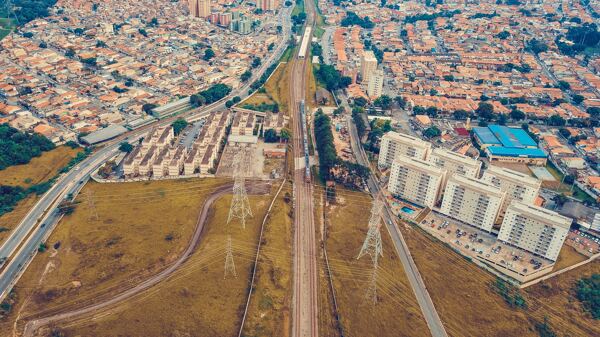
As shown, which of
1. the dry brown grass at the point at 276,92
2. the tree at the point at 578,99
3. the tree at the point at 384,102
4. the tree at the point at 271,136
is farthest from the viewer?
the tree at the point at 578,99

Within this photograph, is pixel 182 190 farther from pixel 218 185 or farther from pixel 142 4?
pixel 142 4

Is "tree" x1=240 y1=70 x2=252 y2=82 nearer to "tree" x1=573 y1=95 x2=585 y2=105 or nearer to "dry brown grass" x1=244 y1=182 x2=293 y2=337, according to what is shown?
"dry brown grass" x1=244 y1=182 x2=293 y2=337

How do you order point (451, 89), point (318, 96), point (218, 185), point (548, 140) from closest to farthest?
point (218, 185), point (548, 140), point (318, 96), point (451, 89)

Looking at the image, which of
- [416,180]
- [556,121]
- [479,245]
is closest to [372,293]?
[479,245]

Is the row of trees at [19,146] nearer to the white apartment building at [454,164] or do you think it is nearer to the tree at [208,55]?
the tree at [208,55]

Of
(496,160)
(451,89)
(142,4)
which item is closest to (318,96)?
(451,89)

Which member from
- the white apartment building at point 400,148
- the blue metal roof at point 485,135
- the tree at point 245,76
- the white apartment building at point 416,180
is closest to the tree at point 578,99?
the blue metal roof at point 485,135
